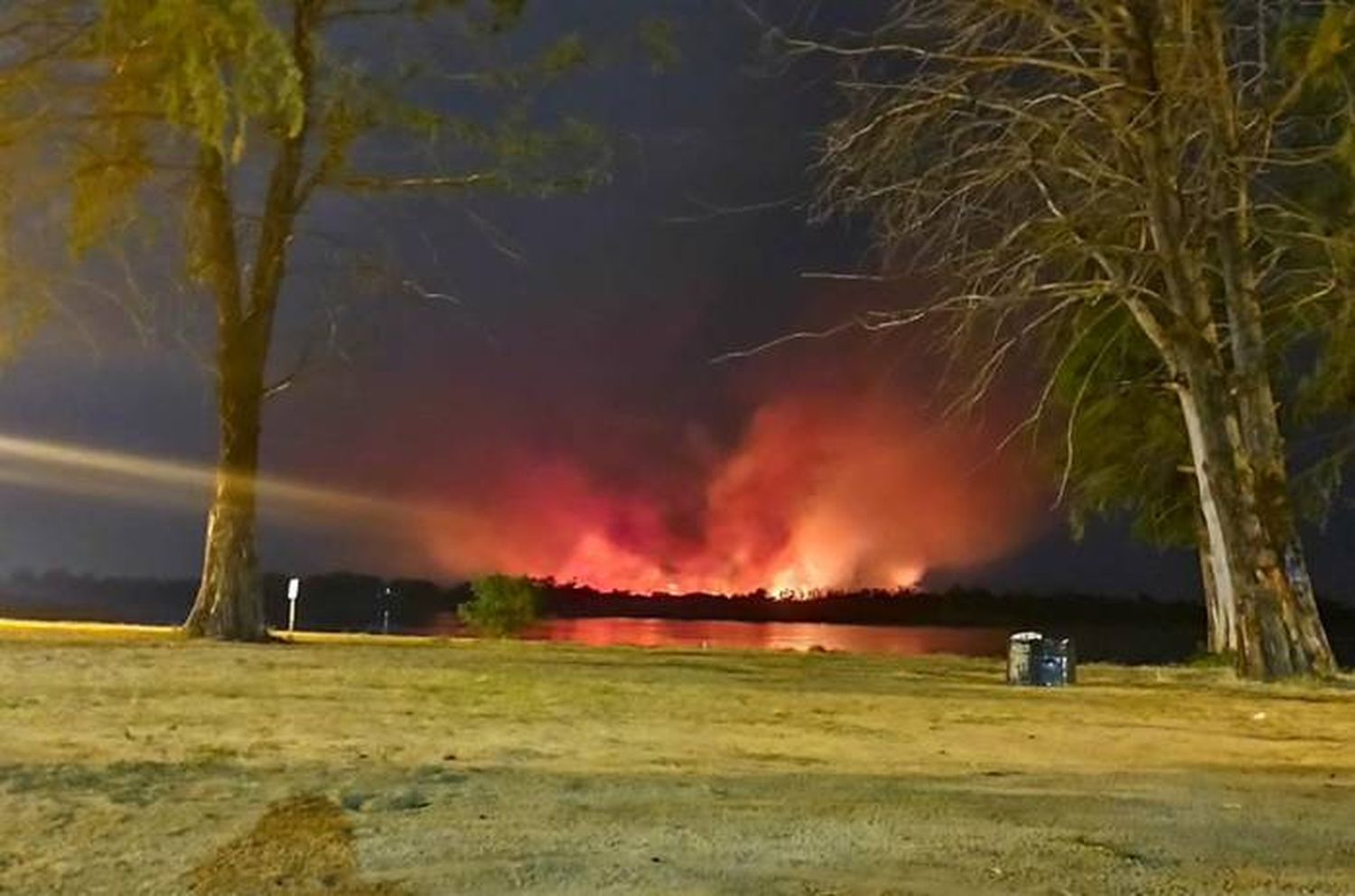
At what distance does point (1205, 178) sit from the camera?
2117 cm

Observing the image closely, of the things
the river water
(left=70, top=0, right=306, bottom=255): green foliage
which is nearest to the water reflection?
the river water

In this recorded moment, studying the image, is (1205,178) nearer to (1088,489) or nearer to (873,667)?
(873,667)

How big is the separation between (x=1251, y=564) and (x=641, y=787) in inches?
558

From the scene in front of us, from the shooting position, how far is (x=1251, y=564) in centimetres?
2131

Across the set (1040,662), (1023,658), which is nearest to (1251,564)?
(1040,662)

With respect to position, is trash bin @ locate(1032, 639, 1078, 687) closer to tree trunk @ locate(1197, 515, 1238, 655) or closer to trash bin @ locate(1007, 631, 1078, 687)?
trash bin @ locate(1007, 631, 1078, 687)

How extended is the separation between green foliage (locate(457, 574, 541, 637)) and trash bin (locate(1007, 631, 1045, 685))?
76.0ft

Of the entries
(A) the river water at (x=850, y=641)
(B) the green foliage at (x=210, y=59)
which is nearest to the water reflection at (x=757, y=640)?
(A) the river water at (x=850, y=641)

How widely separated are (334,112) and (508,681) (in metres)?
10.5

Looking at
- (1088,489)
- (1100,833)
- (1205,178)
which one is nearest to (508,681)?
(1100,833)

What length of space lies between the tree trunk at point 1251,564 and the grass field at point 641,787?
4.07 meters

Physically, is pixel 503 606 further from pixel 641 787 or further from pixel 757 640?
pixel 641 787

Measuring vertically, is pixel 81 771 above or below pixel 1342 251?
below

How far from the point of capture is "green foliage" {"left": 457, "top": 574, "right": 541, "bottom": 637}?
41531mm
